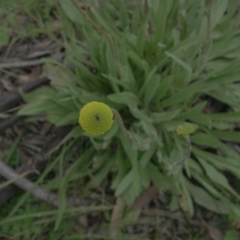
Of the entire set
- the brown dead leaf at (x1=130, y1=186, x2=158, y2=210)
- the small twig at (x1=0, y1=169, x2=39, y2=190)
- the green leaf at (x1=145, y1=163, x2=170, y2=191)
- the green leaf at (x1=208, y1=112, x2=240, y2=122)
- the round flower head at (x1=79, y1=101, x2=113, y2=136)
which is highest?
the round flower head at (x1=79, y1=101, x2=113, y2=136)

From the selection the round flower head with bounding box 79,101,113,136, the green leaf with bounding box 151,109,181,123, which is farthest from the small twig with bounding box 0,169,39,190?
the round flower head with bounding box 79,101,113,136

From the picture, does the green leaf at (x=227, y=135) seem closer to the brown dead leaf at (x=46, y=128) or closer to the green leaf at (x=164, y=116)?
the green leaf at (x=164, y=116)

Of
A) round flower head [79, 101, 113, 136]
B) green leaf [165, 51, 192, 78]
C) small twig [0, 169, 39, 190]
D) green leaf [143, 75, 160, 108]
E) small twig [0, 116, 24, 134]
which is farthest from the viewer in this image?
small twig [0, 116, 24, 134]

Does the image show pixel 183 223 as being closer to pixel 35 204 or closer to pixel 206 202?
pixel 206 202

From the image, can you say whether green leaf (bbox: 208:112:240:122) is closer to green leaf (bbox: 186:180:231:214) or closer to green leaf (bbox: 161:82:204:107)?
green leaf (bbox: 161:82:204:107)

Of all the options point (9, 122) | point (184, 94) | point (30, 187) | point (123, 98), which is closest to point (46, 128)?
point (9, 122)

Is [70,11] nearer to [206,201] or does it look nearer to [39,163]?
[39,163]
